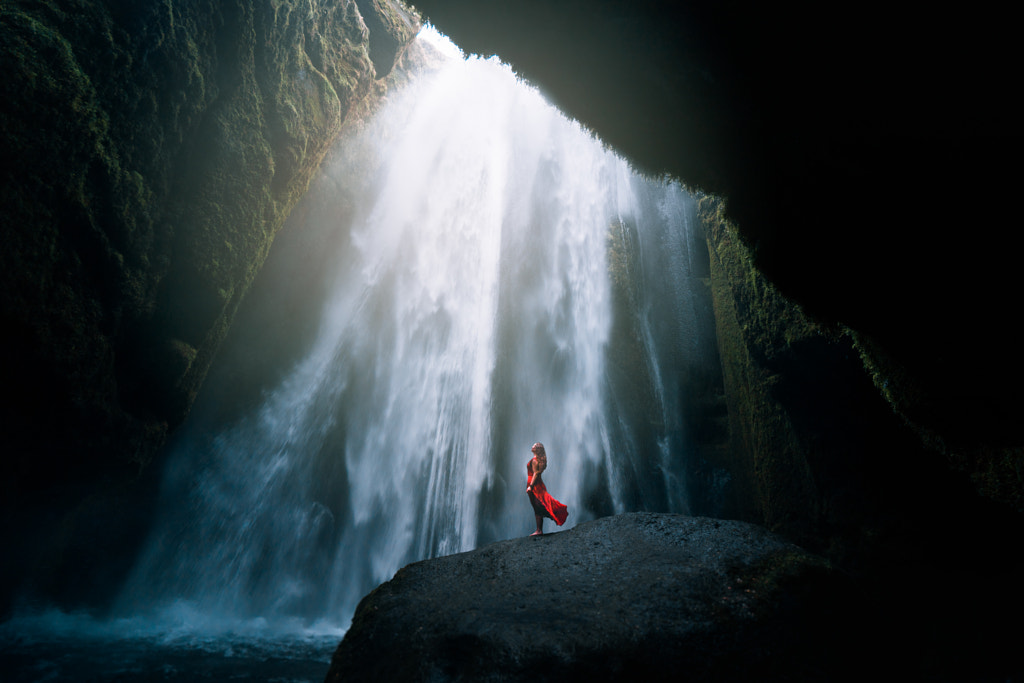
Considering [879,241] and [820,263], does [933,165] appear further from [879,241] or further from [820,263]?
[820,263]

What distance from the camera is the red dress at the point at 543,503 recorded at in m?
5.66

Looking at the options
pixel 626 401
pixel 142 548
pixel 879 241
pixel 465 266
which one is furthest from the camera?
pixel 465 266

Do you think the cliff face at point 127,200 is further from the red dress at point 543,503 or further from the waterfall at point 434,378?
the red dress at point 543,503

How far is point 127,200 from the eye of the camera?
6203 mm

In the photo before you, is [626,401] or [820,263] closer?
[820,263]

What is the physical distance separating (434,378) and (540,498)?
11547 mm

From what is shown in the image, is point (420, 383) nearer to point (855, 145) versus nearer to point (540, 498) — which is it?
point (540, 498)

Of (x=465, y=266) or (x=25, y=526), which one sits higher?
(x=465, y=266)

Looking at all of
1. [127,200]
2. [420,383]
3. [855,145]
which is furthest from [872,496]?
[420,383]

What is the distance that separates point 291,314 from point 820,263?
48.5 ft

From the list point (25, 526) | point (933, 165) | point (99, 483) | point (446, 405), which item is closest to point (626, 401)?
point (446, 405)

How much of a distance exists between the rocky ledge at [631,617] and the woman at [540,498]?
1.12 metres

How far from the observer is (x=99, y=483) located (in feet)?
27.1

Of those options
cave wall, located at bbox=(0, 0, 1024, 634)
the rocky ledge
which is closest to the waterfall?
cave wall, located at bbox=(0, 0, 1024, 634)
